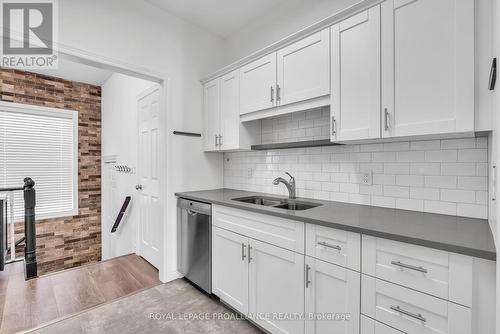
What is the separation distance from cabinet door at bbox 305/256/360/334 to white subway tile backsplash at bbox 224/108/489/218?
2.45 feet

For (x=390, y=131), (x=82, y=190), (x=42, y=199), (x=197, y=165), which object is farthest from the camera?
(x=82, y=190)

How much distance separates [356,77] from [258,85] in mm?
921

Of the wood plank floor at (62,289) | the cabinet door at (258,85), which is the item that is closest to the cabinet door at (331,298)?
the cabinet door at (258,85)

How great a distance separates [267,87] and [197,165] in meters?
1.27

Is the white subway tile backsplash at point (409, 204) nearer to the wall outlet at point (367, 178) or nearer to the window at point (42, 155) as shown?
the wall outlet at point (367, 178)

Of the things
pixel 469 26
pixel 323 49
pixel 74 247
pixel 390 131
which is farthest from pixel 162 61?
pixel 74 247

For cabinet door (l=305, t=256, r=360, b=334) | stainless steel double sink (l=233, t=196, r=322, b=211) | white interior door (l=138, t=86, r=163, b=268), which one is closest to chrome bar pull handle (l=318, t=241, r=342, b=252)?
cabinet door (l=305, t=256, r=360, b=334)

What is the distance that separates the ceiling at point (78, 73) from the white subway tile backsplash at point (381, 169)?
3256 millimetres

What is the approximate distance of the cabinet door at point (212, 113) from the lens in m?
2.72

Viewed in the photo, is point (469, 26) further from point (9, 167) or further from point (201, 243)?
point (9, 167)

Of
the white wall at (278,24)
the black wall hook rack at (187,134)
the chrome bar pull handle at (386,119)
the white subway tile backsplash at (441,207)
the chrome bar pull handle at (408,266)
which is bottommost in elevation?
the chrome bar pull handle at (408,266)

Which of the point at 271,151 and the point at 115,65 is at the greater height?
the point at 115,65

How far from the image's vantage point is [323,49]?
177cm

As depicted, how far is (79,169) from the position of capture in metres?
4.50
